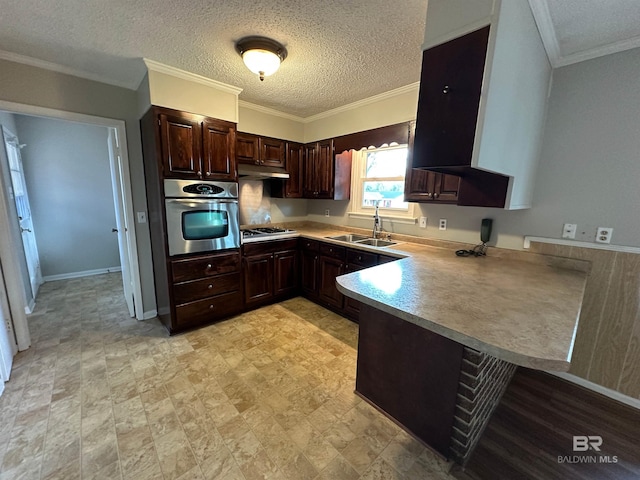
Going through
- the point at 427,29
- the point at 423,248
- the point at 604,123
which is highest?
the point at 427,29

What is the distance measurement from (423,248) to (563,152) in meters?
1.33

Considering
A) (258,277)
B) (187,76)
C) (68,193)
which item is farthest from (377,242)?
(68,193)

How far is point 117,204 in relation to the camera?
3.02 metres

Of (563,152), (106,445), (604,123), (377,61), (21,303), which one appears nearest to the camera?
(106,445)

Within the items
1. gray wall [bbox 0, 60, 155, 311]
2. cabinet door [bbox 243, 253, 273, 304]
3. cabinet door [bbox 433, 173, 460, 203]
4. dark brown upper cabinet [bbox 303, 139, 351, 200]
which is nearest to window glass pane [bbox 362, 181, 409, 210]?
dark brown upper cabinet [bbox 303, 139, 351, 200]

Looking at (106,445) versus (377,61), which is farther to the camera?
(377,61)

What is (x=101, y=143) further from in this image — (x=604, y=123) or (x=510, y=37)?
(x=604, y=123)

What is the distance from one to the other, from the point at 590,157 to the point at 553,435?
197cm

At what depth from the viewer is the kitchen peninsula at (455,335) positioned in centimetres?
102

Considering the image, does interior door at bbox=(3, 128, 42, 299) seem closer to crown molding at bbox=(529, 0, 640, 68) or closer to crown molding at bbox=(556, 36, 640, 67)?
crown molding at bbox=(529, 0, 640, 68)

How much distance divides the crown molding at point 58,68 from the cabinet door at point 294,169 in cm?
189

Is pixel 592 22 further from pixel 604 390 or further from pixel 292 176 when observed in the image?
pixel 292 176

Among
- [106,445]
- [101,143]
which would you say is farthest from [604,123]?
[101,143]

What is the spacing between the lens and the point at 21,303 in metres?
2.41
